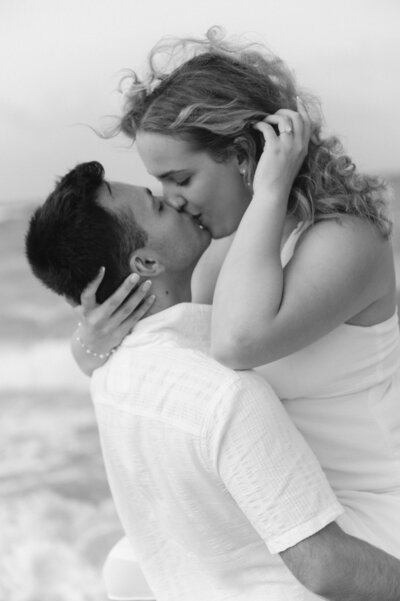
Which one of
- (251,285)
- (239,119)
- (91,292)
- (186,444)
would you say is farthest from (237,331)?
(239,119)

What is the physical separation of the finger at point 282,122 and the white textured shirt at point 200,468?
326 mm

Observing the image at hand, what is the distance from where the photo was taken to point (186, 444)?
155 cm

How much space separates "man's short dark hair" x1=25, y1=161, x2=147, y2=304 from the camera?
1.71 m

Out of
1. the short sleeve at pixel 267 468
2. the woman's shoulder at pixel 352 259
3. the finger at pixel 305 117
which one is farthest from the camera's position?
the finger at pixel 305 117

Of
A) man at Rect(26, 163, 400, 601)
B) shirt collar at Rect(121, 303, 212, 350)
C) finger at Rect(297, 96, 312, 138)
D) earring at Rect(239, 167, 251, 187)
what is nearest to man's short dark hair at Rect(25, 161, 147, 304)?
man at Rect(26, 163, 400, 601)

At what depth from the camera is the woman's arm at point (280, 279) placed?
157cm

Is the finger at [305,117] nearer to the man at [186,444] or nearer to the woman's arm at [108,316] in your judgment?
the man at [186,444]

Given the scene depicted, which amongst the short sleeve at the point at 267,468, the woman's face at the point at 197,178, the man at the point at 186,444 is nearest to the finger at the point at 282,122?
the woman's face at the point at 197,178

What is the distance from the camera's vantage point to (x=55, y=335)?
Answer: 489 centimetres

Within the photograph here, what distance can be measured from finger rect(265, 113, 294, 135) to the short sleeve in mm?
442

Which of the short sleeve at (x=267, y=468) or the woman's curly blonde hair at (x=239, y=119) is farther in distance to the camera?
the woman's curly blonde hair at (x=239, y=119)

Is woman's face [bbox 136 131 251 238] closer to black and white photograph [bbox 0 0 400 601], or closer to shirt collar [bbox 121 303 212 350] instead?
black and white photograph [bbox 0 0 400 601]

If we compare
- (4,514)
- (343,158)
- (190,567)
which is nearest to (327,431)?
(190,567)

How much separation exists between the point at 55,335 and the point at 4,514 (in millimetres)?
1088
